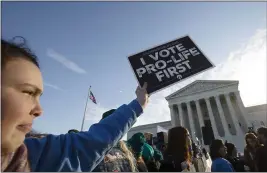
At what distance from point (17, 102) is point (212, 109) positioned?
155 feet

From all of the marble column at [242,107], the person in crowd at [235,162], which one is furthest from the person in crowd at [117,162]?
the marble column at [242,107]

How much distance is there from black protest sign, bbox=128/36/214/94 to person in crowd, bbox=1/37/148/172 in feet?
2.56

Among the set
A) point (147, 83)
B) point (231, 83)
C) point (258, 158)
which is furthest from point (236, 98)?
point (147, 83)

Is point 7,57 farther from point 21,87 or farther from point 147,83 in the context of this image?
point 147,83

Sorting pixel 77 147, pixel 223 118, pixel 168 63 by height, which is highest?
pixel 223 118

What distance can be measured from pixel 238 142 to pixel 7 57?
130 ft

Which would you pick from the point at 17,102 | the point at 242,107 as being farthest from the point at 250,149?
the point at 242,107

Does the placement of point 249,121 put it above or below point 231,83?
below

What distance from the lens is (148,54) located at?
2287 millimetres

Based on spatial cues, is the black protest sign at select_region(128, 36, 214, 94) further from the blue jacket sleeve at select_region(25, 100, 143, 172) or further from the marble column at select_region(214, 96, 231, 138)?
the marble column at select_region(214, 96, 231, 138)

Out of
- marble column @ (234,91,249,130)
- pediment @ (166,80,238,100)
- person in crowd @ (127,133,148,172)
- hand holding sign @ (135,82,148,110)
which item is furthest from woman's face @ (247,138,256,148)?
pediment @ (166,80,238,100)

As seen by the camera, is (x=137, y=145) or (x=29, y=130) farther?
(x=137, y=145)

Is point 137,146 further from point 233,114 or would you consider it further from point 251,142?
point 233,114

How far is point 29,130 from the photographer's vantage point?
0.90 meters
